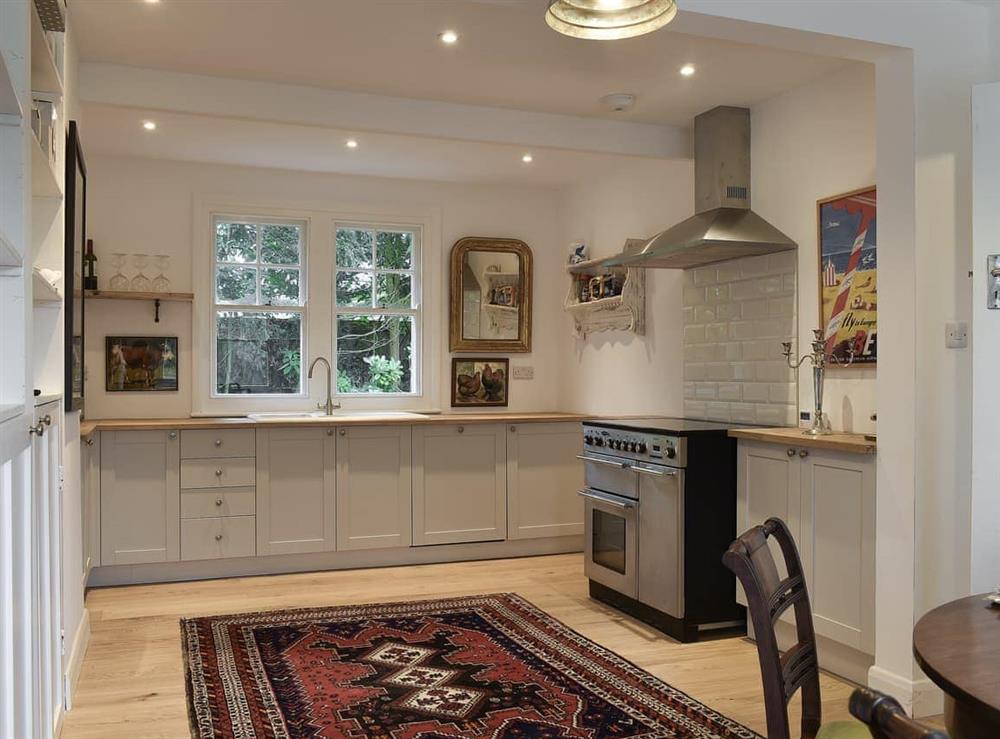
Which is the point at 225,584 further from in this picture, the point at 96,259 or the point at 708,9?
the point at 708,9

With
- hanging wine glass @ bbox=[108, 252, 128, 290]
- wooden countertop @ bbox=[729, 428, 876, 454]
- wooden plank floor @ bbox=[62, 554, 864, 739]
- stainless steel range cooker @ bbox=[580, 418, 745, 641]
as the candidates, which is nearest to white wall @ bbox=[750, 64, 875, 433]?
wooden countertop @ bbox=[729, 428, 876, 454]

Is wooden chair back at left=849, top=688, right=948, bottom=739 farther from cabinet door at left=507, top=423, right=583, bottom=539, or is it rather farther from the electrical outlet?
the electrical outlet

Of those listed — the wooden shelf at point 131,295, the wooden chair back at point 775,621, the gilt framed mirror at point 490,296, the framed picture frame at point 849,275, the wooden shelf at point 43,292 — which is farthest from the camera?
the gilt framed mirror at point 490,296

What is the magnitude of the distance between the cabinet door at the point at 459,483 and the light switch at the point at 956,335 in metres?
3.09

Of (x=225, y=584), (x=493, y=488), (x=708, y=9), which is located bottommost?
(x=225, y=584)

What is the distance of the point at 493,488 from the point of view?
18.9 feet

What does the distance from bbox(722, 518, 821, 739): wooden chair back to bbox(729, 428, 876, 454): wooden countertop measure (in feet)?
5.34

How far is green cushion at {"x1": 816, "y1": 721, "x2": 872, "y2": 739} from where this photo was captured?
5.64 ft

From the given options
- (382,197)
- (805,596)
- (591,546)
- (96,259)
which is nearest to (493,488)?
(591,546)

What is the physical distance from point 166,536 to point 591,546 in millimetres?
2396

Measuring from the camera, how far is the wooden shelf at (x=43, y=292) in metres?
2.54

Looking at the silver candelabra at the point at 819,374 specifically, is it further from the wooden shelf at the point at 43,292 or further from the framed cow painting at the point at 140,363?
the framed cow painting at the point at 140,363

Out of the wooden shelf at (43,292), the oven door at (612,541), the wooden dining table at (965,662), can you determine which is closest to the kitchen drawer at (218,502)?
the oven door at (612,541)

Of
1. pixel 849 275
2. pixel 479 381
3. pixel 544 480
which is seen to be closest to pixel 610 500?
pixel 544 480
